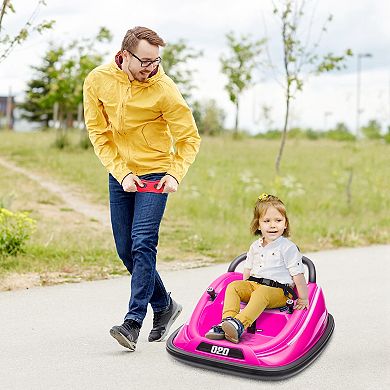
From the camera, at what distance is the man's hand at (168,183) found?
13.0 feet

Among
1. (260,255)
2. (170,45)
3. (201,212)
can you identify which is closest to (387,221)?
(201,212)

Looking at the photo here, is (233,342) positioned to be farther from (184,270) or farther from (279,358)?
(184,270)

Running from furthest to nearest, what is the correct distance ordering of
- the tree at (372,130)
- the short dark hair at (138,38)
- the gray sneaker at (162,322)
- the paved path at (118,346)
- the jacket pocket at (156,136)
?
the tree at (372,130) < the gray sneaker at (162,322) < the jacket pocket at (156,136) < the short dark hair at (138,38) < the paved path at (118,346)

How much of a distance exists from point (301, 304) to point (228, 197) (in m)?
7.75

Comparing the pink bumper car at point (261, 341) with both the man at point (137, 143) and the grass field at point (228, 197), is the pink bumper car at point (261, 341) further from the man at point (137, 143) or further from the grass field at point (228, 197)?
the grass field at point (228, 197)

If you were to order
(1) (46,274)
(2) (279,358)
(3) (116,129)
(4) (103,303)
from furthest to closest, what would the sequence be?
(1) (46,274) < (4) (103,303) < (3) (116,129) < (2) (279,358)

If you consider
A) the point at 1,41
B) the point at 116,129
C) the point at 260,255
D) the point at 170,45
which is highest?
the point at 170,45

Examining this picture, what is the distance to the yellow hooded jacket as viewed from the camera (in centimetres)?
400

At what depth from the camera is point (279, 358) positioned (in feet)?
12.3

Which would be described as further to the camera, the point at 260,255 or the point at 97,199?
the point at 97,199

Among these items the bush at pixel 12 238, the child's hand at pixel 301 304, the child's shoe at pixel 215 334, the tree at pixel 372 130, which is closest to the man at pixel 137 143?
the child's shoe at pixel 215 334

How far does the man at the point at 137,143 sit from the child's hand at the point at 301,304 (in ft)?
2.60

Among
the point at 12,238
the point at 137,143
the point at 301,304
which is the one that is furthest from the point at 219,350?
the point at 12,238

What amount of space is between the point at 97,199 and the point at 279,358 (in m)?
8.30
